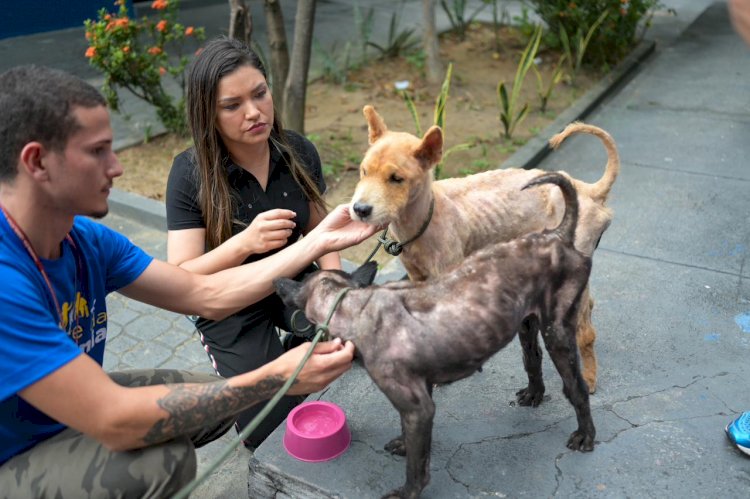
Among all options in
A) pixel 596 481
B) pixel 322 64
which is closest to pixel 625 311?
pixel 596 481

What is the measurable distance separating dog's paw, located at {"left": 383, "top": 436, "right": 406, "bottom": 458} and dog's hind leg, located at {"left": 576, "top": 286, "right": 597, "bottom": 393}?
1.07 m

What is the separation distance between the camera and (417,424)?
2.44m

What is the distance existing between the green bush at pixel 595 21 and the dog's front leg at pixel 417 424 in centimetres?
747

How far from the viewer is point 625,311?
4328 millimetres

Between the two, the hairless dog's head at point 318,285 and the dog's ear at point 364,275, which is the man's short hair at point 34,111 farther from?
the dog's ear at point 364,275

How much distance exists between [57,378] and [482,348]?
4.81ft

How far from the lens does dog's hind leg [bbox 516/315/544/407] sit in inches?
123

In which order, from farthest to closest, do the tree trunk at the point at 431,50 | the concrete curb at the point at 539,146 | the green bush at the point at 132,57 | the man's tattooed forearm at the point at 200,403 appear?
1. the tree trunk at the point at 431,50
2. the green bush at the point at 132,57
3. the concrete curb at the point at 539,146
4. the man's tattooed forearm at the point at 200,403

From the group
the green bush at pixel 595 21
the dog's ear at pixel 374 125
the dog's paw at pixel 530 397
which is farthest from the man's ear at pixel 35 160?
the green bush at pixel 595 21

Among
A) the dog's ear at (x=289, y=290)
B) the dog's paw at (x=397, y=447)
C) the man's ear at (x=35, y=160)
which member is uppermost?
the man's ear at (x=35, y=160)

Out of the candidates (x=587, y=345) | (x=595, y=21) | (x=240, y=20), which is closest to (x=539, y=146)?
(x=595, y=21)

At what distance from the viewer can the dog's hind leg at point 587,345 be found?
11.3ft

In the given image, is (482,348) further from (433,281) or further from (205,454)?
(205,454)

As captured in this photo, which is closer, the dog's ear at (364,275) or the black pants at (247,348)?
the dog's ear at (364,275)
